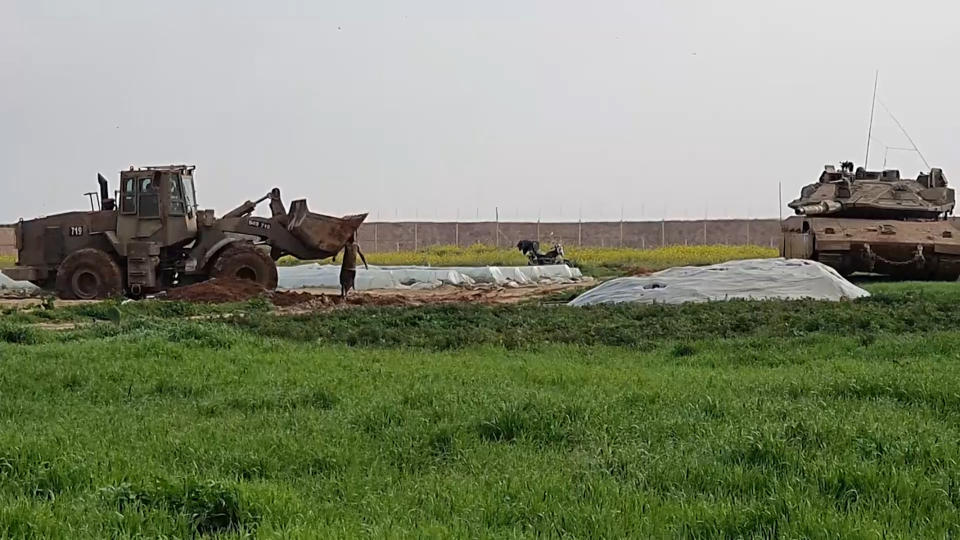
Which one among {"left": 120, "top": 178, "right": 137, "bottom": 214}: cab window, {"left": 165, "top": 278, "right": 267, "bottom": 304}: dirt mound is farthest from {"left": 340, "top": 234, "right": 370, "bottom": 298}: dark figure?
{"left": 120, "top": 178, "right": 137, "bottom": 214}: cab window

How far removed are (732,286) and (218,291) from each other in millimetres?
10087

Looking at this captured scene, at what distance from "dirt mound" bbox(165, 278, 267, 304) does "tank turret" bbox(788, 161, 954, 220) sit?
1305 cm

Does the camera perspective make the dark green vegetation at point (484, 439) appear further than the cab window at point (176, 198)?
No

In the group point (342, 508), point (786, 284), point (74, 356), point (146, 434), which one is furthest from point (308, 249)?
point (342, 508)

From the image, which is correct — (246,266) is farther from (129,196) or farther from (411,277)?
(411,277)

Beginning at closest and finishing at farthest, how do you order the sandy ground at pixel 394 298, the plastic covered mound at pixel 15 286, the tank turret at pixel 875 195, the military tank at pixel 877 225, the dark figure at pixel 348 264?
1. the sandy ground at pixel 394 298
2. the dark figure at pixel 348 264
3. the military tank at pixel 877 225
4. the tank turret at pixel 875 195
5. the plastic covered mound at pixel 15 286

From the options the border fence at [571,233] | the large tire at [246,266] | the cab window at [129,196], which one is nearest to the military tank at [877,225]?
the large tire at [246,266]

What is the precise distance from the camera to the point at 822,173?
87.4 feet

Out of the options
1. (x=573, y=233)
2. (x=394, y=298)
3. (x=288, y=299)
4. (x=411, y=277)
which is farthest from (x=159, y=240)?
(x=573, y=233)

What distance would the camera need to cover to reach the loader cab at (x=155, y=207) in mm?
22422

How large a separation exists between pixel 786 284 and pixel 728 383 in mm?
11344

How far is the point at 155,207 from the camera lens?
2244cm

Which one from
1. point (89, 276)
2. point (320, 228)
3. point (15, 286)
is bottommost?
point (15, 286)

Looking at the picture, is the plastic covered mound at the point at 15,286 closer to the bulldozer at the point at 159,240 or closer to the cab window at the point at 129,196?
the bulldozer at the point at 159,240
